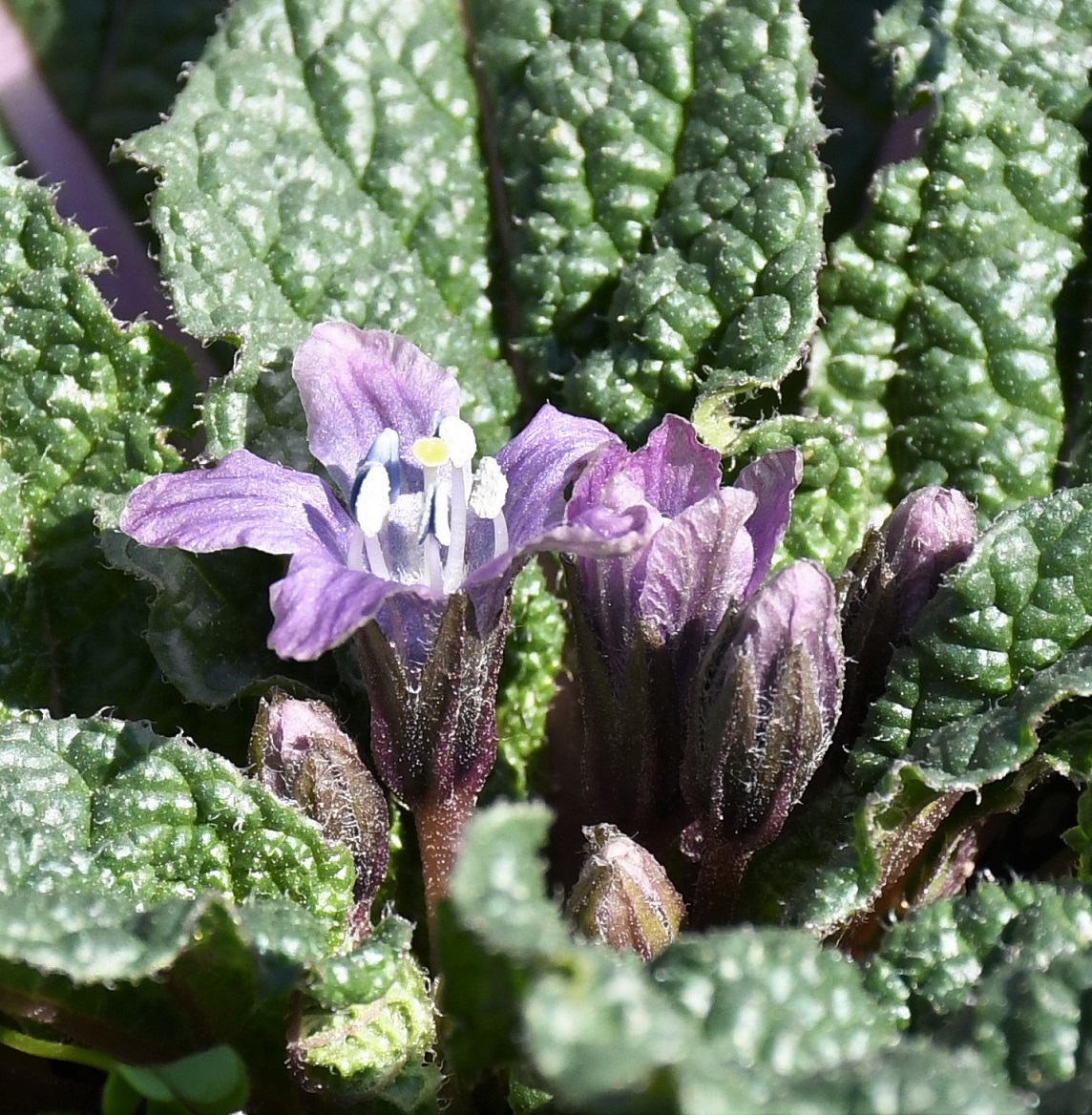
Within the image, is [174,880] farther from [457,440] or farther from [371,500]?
[457,440]

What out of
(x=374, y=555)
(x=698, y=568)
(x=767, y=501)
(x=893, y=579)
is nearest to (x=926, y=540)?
(x=893, y=579)

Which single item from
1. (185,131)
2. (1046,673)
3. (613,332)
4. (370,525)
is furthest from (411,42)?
(1046,673)

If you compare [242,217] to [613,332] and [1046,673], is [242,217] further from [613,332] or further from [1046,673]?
[1046,673]

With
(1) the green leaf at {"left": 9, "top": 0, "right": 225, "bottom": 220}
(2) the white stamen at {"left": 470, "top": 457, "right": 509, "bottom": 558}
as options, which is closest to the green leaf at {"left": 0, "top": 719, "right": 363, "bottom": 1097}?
(2) the white stamen at {"left": 470, "top": 457, "right": 509, "bottom": 558}

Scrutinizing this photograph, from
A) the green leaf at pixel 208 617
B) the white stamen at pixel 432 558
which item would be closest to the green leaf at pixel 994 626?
the white stamen at pixel 432 558

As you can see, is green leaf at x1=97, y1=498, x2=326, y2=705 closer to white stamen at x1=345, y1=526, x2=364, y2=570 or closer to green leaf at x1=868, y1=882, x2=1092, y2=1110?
white stamen at x1=345, y1=526, x2=364, y2=570

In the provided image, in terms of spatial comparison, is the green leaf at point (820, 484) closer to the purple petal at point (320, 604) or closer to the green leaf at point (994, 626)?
the green leaf at point (994, 626)
